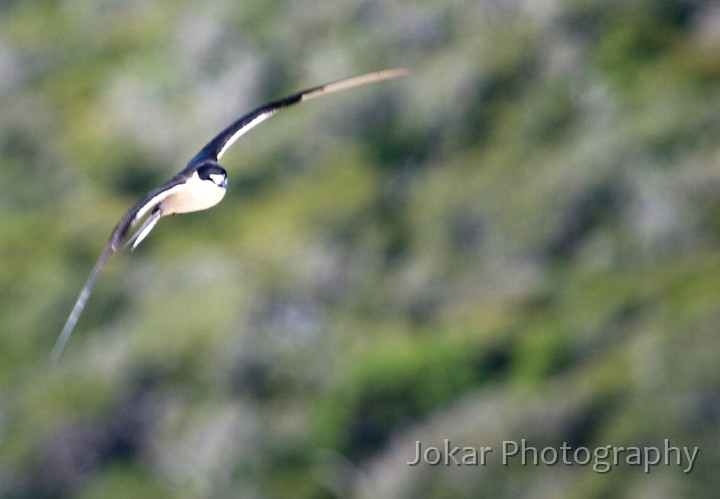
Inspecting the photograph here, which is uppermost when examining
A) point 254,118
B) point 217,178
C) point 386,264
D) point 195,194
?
point 386,264

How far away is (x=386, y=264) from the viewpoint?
39.9 meters

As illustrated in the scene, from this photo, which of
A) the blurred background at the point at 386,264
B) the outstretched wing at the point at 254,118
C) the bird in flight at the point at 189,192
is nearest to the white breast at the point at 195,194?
the bird in flight at the point at 189,192

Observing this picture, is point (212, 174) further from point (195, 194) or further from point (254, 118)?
point (254, 118)

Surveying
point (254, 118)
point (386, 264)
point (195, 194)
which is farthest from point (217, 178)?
point (386, 264)

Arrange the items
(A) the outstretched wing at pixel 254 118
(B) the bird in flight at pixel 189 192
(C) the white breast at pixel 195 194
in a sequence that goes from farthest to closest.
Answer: (A) the outstretched wing at pixel 254 118, (C) the white breast at pixel 195 194, (B) the bird in flight at pixel 189 192

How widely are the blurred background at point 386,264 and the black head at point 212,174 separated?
1590 cm

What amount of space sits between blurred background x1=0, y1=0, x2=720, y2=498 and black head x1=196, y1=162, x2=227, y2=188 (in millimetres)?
15903

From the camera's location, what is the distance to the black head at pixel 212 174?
15852mm

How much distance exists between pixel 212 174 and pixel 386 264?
24117 mm

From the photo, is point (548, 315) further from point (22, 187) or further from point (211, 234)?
point (22, 187)

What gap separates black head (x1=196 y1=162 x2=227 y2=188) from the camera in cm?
1585

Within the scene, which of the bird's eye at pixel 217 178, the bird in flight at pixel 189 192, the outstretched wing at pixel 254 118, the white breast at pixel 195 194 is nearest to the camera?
the bird in flight at pixel 189 192

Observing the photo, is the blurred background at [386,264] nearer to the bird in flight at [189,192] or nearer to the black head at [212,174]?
the bird in flight at [189,192]

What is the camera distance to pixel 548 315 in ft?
120
